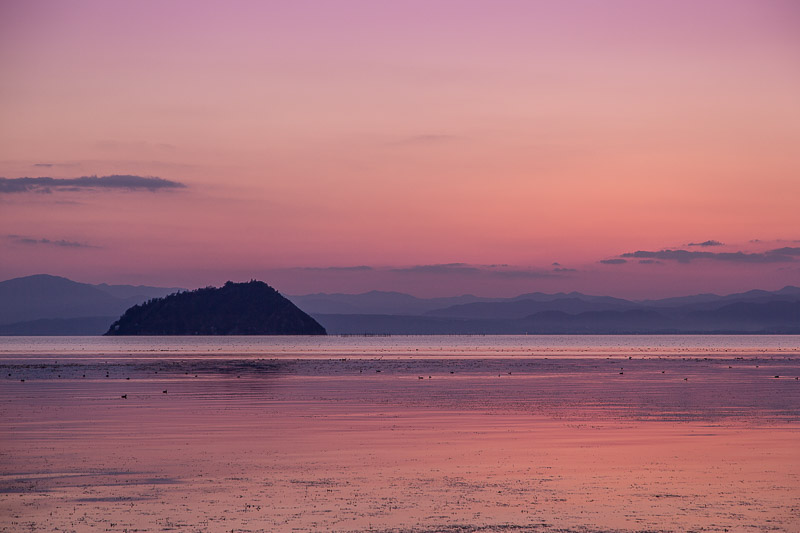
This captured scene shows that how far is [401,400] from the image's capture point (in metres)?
59.7

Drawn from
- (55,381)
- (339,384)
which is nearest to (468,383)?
(339,384)

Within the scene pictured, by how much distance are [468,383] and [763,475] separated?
5056cm

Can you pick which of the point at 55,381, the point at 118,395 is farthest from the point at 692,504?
the point at 55,381

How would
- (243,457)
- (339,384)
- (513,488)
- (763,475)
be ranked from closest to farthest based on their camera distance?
1. (513,488)
2. (763,475)
3. (243,457)
4. (339,384)

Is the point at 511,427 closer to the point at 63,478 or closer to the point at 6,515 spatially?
the point at 63,478

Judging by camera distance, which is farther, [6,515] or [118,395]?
[118,395]

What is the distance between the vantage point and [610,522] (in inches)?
893

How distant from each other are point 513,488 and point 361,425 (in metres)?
17.6

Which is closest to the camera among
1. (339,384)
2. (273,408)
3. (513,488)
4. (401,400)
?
(513,488)

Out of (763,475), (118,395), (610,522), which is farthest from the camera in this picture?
(118,395)

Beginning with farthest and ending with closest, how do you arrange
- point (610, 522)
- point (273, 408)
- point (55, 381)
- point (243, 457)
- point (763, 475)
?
1. point (55, 381)
2. point (273, 408)
3. point (243, 457)
4. point (763, 475)
5. point (610, 522)

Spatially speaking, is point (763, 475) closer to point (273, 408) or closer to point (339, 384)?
point (273, 408)

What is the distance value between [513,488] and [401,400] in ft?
107

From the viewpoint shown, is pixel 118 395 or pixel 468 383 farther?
pixel 468 383
